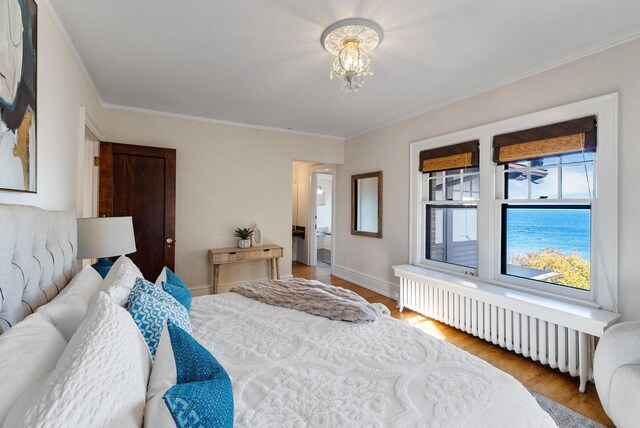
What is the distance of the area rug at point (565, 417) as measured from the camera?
1767 millimetres

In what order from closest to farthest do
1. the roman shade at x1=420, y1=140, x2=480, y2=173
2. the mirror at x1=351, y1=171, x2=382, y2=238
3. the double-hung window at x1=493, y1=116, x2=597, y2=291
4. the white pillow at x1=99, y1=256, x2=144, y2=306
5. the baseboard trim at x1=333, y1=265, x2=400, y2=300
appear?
the white pillow at x1=99, y1=256, x2=144, y2=306 < the double-hung window at x1=493, y1=116, x2=597, y2=291 < the roman shade at x1=420, y1=140, x2=480, y2=173 < the baseboard trim at x1=333, y1=265, x2=400, y2=300 < the mirror at x1=351, y1=171, x2=382, y2=238

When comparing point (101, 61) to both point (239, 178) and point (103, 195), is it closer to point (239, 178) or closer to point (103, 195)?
point (103, 195)

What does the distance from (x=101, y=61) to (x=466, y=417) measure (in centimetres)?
343

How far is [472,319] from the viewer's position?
2.85 metres

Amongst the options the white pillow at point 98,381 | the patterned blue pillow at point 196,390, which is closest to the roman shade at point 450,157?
the patterned blue pillow at point 196,390

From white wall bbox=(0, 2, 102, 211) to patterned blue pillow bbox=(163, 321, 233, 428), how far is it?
112cm

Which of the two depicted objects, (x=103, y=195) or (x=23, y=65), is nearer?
(x=23, y=65)

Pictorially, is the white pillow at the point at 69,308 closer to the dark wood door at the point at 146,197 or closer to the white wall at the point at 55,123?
the white wall at the point at 55,123

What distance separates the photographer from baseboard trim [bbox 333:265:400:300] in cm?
410

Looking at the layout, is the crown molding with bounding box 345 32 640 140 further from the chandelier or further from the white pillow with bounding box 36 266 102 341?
the white pillow with bounding box 36 266 102 341

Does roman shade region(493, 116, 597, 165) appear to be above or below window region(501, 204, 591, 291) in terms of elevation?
above

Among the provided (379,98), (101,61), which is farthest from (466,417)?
(101,61)

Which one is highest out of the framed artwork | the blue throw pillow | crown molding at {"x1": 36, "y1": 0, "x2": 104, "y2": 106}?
crown molding at {"x1": 36, "y1": 0, "x2": 104, "y2": 106}

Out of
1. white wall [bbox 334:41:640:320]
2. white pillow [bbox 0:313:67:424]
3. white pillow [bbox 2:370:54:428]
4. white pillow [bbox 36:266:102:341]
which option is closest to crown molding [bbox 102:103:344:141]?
white wall [bbox 334:41:640:320]
